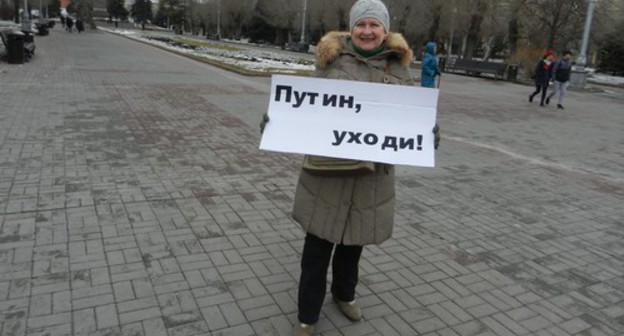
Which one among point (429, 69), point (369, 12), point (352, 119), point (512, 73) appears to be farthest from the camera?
point (512, 73)

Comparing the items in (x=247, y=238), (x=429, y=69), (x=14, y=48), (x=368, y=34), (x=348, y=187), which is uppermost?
(x=368, y=34)

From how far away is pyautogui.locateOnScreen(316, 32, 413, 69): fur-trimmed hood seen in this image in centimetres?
278

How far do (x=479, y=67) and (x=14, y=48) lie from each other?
75.6 feet

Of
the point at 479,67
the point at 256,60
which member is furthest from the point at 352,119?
the point at 479,67

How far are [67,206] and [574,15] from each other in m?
34.0

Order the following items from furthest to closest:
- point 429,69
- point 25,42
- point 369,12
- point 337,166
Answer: point 25,42, point 429,69, point 337,166, point 369,12

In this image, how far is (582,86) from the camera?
25.3 metres

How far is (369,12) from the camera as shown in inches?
106

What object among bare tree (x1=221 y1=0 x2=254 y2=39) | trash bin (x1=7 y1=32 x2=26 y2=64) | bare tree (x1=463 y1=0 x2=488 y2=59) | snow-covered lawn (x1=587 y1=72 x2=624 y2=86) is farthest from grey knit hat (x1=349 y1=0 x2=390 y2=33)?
bare tree (x1=221 y1=0 x2=254 y2=39)

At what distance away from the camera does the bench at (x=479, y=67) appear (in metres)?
27.5

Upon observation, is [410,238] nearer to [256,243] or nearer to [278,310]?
[256,243]

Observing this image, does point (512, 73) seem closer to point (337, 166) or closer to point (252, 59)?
point (252, 59)

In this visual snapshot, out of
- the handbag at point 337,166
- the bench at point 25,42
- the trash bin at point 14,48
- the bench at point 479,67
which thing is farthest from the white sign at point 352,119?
the bench at point 479,67

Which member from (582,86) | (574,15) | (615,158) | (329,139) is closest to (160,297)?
(329,139)
